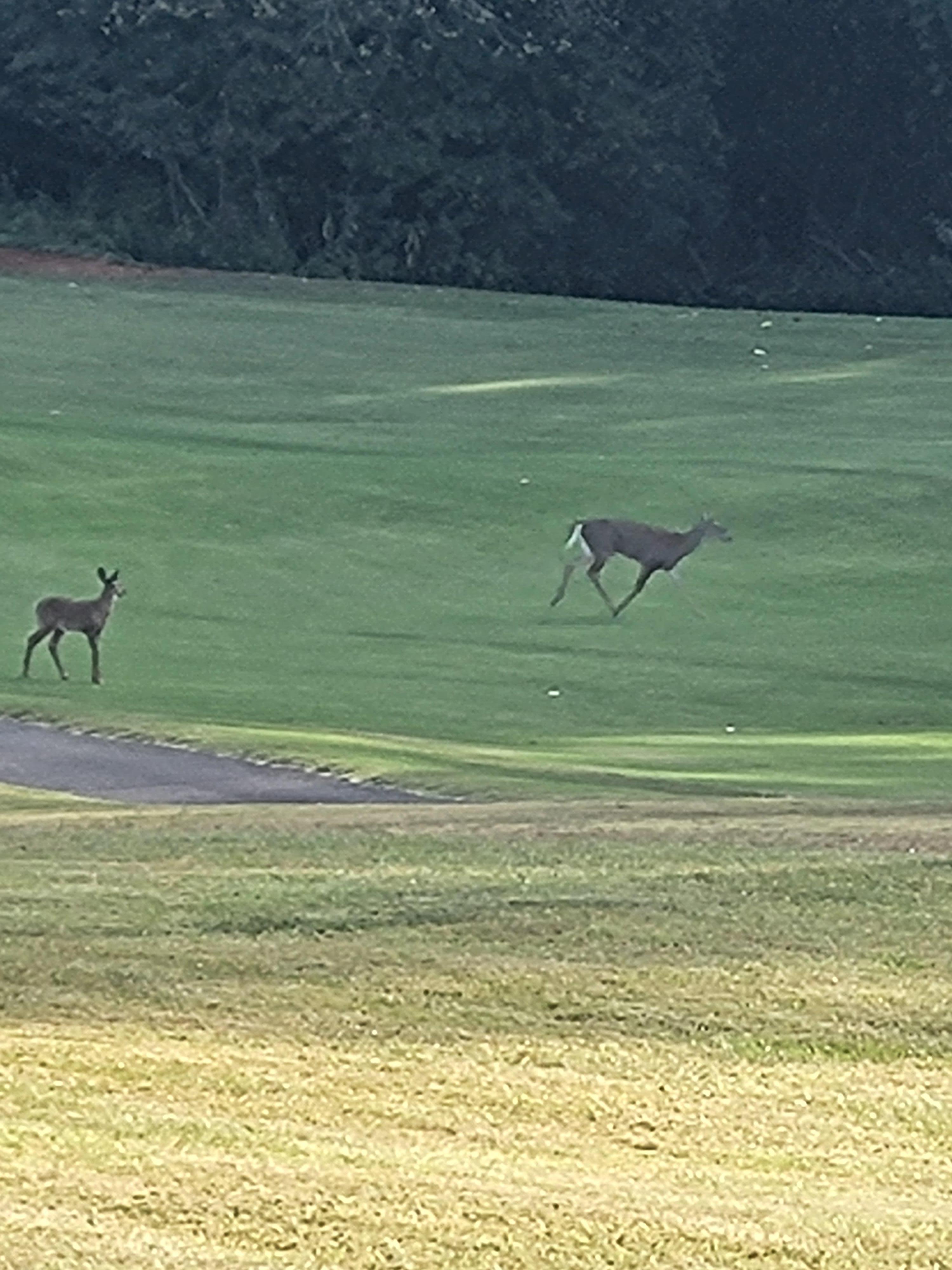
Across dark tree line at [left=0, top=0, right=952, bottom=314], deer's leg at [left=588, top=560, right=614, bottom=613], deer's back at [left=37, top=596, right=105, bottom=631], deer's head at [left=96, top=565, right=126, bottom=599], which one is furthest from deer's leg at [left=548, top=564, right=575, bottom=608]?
dark tree line at [left=0, top=0, right=952, bottom=314]

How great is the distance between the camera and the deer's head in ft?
68.0

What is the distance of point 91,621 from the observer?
20.2 meters

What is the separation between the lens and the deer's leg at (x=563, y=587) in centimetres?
2434

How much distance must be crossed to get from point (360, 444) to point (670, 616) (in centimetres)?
780

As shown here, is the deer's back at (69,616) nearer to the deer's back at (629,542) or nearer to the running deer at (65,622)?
the running deer at (65,622)

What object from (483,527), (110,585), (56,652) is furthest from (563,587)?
(56,652)

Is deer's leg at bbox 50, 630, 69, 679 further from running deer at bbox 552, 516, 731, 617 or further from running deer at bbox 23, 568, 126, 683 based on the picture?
running deer at bbox 552, 516, 731, 617

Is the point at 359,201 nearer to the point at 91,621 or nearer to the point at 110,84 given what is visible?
the point at 110,84

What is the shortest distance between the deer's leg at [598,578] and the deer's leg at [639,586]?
2.7 inches

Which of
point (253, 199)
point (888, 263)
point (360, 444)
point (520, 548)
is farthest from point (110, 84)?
point (520, 548)

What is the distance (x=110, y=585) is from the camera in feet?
68.1

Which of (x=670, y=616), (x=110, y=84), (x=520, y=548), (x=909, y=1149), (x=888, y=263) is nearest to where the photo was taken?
(x=909, y=1149)

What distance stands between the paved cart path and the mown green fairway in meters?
0.39

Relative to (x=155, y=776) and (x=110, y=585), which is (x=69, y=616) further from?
(x=155, y=776)
